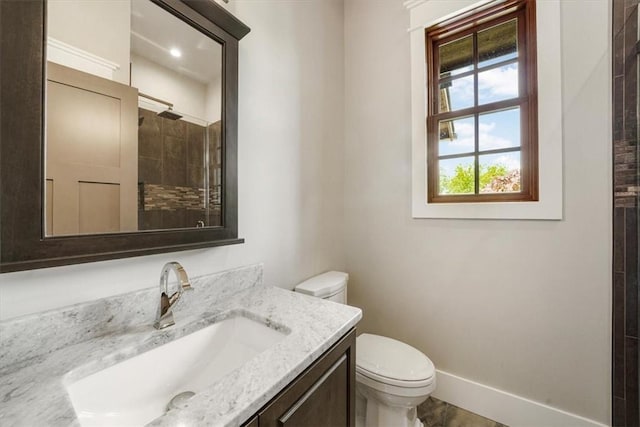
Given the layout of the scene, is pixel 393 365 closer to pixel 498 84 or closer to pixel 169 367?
pixel 169 367

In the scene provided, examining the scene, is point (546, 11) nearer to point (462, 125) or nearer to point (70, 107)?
point (462, 125)

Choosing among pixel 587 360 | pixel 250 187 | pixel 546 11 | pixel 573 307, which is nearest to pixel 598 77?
pixel 546 11

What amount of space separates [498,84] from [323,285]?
5.02 feet

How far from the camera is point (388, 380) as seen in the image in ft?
3.72

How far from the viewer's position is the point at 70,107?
697 millimetres

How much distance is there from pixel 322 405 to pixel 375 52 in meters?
2.04

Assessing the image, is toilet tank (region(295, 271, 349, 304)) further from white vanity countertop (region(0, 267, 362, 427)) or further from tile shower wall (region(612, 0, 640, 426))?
tile shower wall (region(612, 0, 640, 426))

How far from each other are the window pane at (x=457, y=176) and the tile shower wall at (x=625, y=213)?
580mm

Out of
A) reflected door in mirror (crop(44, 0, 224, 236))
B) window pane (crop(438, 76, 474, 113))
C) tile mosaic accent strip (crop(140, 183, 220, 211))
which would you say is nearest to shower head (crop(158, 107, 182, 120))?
reflected door in mirror (crop(44, 0, 224, 236))

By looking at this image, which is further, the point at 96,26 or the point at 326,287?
the point at 326,287

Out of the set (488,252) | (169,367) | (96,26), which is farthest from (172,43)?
(488,252)

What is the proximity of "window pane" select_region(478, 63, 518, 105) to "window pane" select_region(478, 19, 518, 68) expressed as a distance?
0.06m

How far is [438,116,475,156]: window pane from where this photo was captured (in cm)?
158

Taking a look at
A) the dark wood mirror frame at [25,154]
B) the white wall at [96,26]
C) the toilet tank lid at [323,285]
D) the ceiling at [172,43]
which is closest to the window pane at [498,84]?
the toilet tank lid at [323,285]
